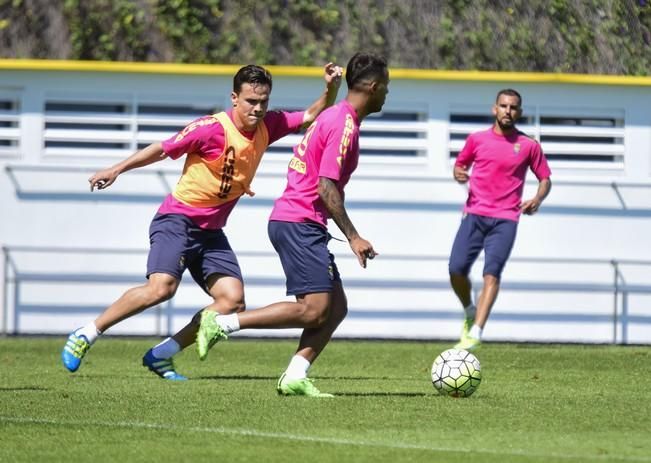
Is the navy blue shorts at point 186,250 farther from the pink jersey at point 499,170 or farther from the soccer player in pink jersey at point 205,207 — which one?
the pink jersey at point 499,170

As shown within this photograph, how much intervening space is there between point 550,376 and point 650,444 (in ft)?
14.8

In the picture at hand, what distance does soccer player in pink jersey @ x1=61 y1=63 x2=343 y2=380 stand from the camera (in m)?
10.7

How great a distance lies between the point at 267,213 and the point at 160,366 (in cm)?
790

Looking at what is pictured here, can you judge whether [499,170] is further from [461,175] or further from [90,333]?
[90,333]

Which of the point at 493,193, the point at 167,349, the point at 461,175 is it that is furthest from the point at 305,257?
the point at 493,193

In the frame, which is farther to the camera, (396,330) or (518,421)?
(396,330)

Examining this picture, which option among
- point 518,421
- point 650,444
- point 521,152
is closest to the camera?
point 650,444

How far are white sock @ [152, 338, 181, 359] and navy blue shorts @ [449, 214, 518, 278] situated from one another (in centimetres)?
440

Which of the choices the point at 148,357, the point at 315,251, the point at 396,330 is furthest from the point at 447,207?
the point at 315,251

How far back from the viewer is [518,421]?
8.55 m

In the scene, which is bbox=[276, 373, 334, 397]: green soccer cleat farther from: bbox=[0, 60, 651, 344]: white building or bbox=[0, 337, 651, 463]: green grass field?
bbox=[0, 60, 651, 344]: white building

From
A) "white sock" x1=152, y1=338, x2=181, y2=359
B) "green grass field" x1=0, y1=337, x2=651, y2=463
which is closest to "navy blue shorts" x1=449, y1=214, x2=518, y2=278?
"green grass field" x1=0, y1=337, x2=651, y2=463

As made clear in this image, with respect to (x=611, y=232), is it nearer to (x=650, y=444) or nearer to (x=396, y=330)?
(x=396, y=330)

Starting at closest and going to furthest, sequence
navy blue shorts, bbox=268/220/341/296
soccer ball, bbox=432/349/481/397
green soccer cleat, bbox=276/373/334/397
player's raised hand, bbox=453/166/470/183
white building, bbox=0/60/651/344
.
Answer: navy blue shorts, bbox=268/220/341/296, green soccer cleat, bbox=276/373/334/397, soccer ball, bbox=432/349/481/397, player's raised hand, bbox=453/166/470/183, white building, bbox=0/60/651/344
